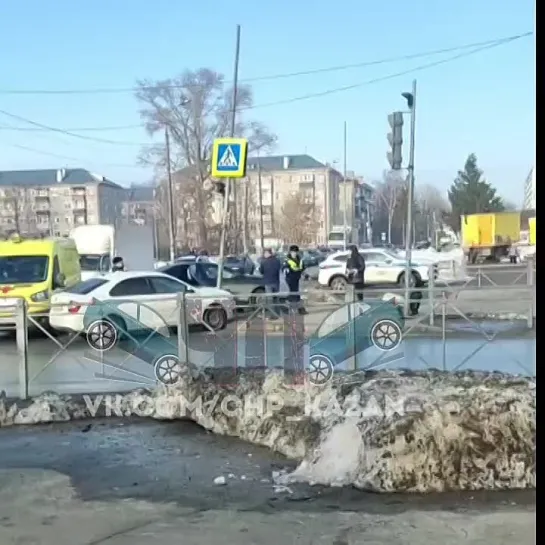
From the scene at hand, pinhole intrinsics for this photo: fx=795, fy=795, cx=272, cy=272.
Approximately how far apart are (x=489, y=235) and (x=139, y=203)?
20272 mm

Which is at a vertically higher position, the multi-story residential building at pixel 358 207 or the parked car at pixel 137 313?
the multi-story residential building at pixel 358 207

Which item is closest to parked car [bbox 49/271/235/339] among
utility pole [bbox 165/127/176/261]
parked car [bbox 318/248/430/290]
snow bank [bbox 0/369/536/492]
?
snow bank [bbox 0/369/536/492]

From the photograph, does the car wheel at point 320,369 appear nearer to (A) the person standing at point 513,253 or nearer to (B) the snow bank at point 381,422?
(B) the snow bank at point 381,422

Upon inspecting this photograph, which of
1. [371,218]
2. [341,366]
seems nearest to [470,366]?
[341,366]

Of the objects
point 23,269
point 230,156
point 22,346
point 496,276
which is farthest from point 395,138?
point 496,276

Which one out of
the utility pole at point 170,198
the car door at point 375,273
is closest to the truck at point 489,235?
the utility pole at point 170,198

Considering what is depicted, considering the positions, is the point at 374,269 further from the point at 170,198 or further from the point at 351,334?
the point at 351,334

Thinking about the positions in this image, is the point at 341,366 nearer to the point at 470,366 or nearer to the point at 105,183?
the point at 470,366

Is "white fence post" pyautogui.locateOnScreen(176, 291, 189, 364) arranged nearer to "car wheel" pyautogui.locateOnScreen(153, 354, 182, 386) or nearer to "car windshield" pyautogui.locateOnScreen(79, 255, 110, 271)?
"car wheel" pyautogui.locateOnScreen(153, 354, 182, 386)

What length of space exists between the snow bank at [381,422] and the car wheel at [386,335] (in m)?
1.54

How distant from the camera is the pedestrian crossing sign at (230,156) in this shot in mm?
11805

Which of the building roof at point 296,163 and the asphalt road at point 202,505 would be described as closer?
the asphalt road at point 202,505

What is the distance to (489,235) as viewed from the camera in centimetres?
4541

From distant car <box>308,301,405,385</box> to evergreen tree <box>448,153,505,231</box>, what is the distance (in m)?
54.1
